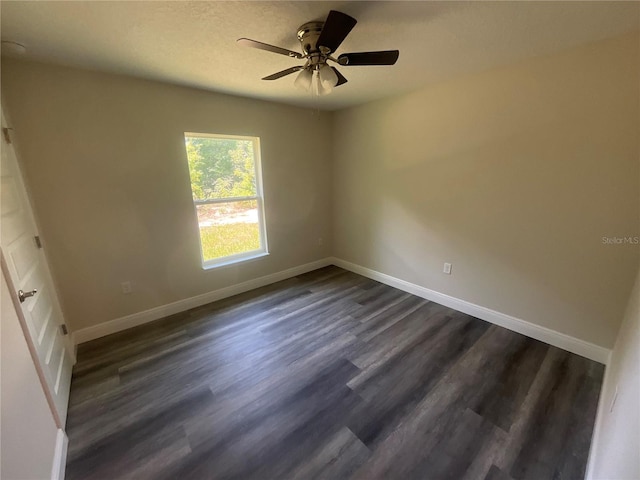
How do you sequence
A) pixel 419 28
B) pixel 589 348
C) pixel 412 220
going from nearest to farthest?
pixel 419 28 → pixel 589 348 → pixel 412 220

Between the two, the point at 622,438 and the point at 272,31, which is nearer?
the point at 622,438

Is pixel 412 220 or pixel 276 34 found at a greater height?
pixel 276 34

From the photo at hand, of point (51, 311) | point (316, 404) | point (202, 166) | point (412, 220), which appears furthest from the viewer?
point (412, 220)

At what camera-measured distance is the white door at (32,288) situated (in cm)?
138

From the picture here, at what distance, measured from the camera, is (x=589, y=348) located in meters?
2.06

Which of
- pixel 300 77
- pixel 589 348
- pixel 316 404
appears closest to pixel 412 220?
pixel 589 348

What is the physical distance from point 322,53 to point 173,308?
2.79 meters

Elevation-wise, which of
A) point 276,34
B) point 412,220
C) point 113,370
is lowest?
point 113,370

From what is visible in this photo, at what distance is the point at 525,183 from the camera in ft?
7.20

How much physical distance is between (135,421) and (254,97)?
10.1 ft

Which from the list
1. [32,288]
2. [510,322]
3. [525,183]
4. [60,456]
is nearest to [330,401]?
[60,456]

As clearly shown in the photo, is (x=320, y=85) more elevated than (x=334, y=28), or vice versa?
(x=334, y=28)

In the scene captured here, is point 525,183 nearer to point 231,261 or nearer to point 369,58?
point 369,58

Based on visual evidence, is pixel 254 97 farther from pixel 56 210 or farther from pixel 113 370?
pixel 113 370
